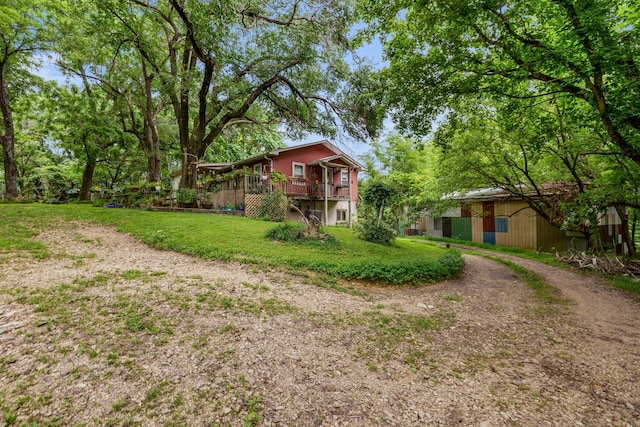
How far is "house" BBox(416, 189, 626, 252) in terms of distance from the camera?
13.0 m

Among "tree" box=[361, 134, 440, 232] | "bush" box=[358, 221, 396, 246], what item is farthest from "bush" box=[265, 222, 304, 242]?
"tree" box=[361, 134, 440, 232]

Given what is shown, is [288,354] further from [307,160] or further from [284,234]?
[307,160]

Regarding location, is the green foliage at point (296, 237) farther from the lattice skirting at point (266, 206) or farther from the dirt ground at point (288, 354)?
the lattice skirting at point (266, 206)

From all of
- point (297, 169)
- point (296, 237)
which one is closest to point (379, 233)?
point (296, 237)

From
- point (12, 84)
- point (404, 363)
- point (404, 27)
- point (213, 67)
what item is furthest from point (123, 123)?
point (404, 363)

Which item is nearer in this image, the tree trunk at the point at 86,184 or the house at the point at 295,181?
the house at the point at 295,181

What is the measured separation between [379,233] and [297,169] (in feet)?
33.7

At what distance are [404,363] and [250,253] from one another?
485cm

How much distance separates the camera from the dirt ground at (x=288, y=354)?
220cm

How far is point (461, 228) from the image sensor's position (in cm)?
1680

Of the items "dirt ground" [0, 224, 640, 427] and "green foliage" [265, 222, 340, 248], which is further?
"green foliage" [265, 222, 340, 248]

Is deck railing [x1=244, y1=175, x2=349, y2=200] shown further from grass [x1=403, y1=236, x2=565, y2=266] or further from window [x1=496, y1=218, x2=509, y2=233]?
window [x1=496, y1=218, x2=509, y2=233]

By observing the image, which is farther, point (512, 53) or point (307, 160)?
point (307, 160)

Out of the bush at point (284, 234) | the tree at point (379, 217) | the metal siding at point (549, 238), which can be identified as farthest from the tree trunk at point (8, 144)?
the metal siding at point (549, 238)
